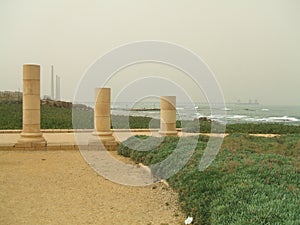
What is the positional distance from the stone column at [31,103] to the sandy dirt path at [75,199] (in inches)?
110

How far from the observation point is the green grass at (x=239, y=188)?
4777 millimetres

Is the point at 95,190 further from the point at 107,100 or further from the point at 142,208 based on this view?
the point at 107,100

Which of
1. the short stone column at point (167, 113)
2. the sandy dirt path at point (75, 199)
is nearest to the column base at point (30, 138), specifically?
the sandy dirt path at point (75, 199)

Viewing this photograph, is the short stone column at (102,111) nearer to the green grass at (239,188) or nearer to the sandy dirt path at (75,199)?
the sandy dirt path at (75,199)

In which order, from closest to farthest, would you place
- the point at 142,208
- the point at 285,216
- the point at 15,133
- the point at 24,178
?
the point at 285,216, the point at 142,208, the point at 24,178, the point at 15,133

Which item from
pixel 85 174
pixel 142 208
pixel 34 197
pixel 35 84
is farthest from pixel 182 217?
pixel 35 84

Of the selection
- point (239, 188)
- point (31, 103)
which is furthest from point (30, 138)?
point (239, 188)

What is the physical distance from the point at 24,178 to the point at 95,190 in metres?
1.83

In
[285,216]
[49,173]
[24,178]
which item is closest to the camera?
[285,216]

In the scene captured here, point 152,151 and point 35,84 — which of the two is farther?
point 35,84

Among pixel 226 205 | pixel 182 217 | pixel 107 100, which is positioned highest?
pixel 107 100

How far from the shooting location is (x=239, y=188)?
19.0 ft

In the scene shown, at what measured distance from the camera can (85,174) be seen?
9.09 metres

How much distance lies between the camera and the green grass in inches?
188
